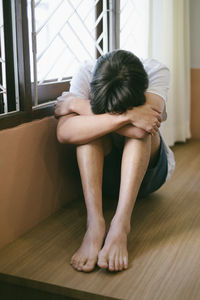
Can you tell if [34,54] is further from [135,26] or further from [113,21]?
[135,26]

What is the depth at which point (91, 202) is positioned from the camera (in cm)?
153

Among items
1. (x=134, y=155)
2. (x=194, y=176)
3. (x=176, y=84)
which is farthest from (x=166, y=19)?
(x=134, y=155)

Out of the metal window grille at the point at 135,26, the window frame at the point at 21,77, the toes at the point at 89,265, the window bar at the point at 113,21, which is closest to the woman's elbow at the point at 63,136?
the window frame at the point at 21,77

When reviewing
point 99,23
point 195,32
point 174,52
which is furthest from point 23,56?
point 195,32

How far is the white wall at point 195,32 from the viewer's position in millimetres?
3119

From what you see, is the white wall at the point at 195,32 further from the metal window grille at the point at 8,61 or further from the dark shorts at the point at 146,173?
the metal window grille at the point at 8,61

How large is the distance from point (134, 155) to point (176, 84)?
157 centimetres

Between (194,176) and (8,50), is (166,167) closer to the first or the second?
(194,176)

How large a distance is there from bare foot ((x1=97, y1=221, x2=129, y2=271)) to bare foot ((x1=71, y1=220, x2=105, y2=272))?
25 mm

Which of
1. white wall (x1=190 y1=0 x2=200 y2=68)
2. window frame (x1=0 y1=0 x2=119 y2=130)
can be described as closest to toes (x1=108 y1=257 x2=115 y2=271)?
window frame (x1=0 y1=0 x2=119 y2=130)

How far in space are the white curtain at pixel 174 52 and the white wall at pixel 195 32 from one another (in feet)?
0.49

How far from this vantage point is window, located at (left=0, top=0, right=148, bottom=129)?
5.35 feet

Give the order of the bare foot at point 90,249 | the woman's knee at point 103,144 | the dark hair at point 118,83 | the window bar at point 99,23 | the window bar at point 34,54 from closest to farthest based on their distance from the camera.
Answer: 1. the bare foot at point 90,249
2. the dark hair at point 118,83
3. the woman's knee at point 103,144
4. the window bar at point 34,54
5. the window bar at point 99,23

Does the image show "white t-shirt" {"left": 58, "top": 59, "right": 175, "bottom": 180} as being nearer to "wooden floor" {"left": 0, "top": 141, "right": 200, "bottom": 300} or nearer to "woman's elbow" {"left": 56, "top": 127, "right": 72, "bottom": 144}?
"woman's elbow" {"left": 56, "top": 127, "right": 72, "bottom": 144}
